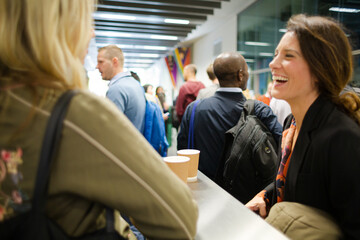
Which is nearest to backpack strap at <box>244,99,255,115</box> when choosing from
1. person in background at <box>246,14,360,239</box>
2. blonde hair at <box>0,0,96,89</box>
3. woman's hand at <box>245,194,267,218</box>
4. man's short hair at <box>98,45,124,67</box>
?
person in background at <box>246,14,360,239</box>

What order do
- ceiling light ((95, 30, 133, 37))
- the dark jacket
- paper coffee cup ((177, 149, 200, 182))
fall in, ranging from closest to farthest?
paper coffee cup ((177, 149, 200, 182)) < the dark jacket < ceiling light ((95, 30, 133, 37))

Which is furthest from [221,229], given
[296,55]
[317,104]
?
[296,55]

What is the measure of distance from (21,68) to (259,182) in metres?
1.67

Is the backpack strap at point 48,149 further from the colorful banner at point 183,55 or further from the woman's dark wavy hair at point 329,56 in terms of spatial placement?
the colorful banner at point 183,55

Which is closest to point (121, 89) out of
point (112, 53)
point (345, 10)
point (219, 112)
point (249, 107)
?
point (112, 53)

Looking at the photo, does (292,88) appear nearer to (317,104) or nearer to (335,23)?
(317,104)

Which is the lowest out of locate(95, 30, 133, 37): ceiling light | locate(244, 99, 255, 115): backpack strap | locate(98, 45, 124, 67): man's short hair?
locate(244, 99, 255, 115): backpack strap

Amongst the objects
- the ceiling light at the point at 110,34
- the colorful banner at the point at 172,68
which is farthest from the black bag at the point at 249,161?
the colorful banner at the point at 172,68

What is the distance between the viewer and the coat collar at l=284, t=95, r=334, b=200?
3.69ft

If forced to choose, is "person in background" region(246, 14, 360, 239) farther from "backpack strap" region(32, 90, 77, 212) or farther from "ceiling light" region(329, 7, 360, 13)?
"ceiling light" region(329, 7, 360, 13)

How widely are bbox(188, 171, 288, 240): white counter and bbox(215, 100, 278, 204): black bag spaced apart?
76 centimetres

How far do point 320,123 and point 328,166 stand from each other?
179 millimetres

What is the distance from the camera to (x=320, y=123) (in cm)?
111

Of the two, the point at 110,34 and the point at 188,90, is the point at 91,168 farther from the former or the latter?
the point at 110,34
